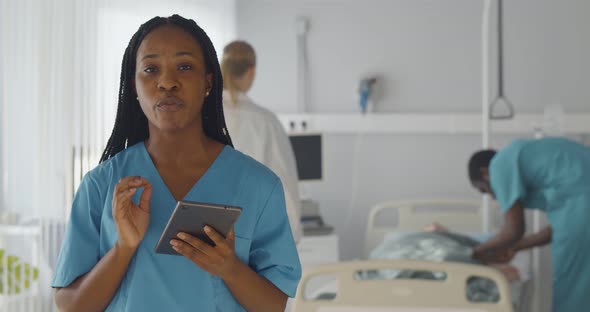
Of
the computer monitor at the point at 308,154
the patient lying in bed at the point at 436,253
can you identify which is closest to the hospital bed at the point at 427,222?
the patient lying in bed at the point at 436,253

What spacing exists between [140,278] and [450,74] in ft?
12.8

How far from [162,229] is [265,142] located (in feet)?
4.69

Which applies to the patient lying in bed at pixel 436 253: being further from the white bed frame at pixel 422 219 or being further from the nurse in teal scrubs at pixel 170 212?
the nurse in teal scrubs at pixel 170 212

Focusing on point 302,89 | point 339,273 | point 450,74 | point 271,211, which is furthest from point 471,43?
point 271,211

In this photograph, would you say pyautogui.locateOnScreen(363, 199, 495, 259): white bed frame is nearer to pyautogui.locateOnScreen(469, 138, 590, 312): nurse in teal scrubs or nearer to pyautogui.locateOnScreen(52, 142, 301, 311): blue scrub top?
pyautogui.locateOnScreen(469, 138, 590, 312): nurse in teal scrubs

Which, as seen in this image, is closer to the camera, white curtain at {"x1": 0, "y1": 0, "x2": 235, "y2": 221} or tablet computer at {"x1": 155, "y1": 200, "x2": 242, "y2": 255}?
tablet computer at {"x1": 155, "y1": 200, "x2": 242, "y2": 255}

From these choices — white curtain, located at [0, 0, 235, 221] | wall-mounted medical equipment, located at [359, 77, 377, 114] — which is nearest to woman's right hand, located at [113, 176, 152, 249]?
white curtain, located at [0, 0, 235, 221]

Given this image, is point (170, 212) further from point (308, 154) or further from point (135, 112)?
point (308, 154)

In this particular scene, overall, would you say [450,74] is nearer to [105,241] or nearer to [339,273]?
[339,273]

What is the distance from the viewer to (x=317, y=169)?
4605 mm

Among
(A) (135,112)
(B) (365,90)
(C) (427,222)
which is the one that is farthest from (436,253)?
(A) (135,112)

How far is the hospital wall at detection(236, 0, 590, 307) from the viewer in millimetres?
4637

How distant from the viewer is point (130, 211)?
1.08 metres

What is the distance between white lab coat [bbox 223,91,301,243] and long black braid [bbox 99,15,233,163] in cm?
126
